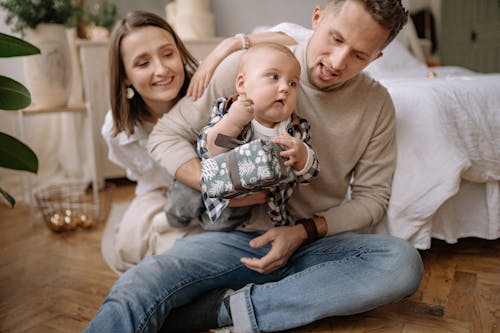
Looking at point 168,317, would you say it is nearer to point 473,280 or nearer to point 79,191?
point 473,280

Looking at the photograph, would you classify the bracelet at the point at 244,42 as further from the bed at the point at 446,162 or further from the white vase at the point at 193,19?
the white vase at the point at 193,19

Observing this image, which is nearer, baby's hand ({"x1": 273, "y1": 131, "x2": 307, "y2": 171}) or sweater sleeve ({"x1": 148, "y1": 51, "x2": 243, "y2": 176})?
baby's hand ({"x1": 273, "y1": 131, "x2": 307, "y2": 171})

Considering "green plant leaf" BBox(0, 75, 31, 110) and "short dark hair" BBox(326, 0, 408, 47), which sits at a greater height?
"short dark hair" BBox(326, 0, 408, 47)

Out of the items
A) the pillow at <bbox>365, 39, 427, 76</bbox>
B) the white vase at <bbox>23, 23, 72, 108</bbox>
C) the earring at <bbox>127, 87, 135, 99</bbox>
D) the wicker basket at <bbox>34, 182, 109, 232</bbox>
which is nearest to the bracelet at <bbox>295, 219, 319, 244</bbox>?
the earring at <bbox>127, 87, 135, 99</bbox>

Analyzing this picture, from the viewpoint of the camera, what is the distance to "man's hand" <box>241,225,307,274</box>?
89 centimetres

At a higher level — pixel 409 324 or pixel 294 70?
pixel 294 70

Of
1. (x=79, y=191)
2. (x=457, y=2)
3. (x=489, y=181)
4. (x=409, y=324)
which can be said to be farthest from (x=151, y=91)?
(x=457, y=2)

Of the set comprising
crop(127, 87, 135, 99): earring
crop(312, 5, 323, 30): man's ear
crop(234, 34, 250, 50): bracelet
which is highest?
crop(312, 5, 323, 30): man's ear

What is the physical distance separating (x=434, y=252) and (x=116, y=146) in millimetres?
1036

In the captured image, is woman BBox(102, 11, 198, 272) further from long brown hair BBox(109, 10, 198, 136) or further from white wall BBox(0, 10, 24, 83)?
white wall BBox(0, 10, 24, 83)

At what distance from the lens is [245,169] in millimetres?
725

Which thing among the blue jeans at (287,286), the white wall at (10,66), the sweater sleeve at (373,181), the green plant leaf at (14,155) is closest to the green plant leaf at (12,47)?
the green plant leaf at (14,155)

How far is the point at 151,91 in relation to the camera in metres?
1.05

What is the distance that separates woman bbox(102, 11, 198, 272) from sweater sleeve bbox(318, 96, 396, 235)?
0.44 meters
